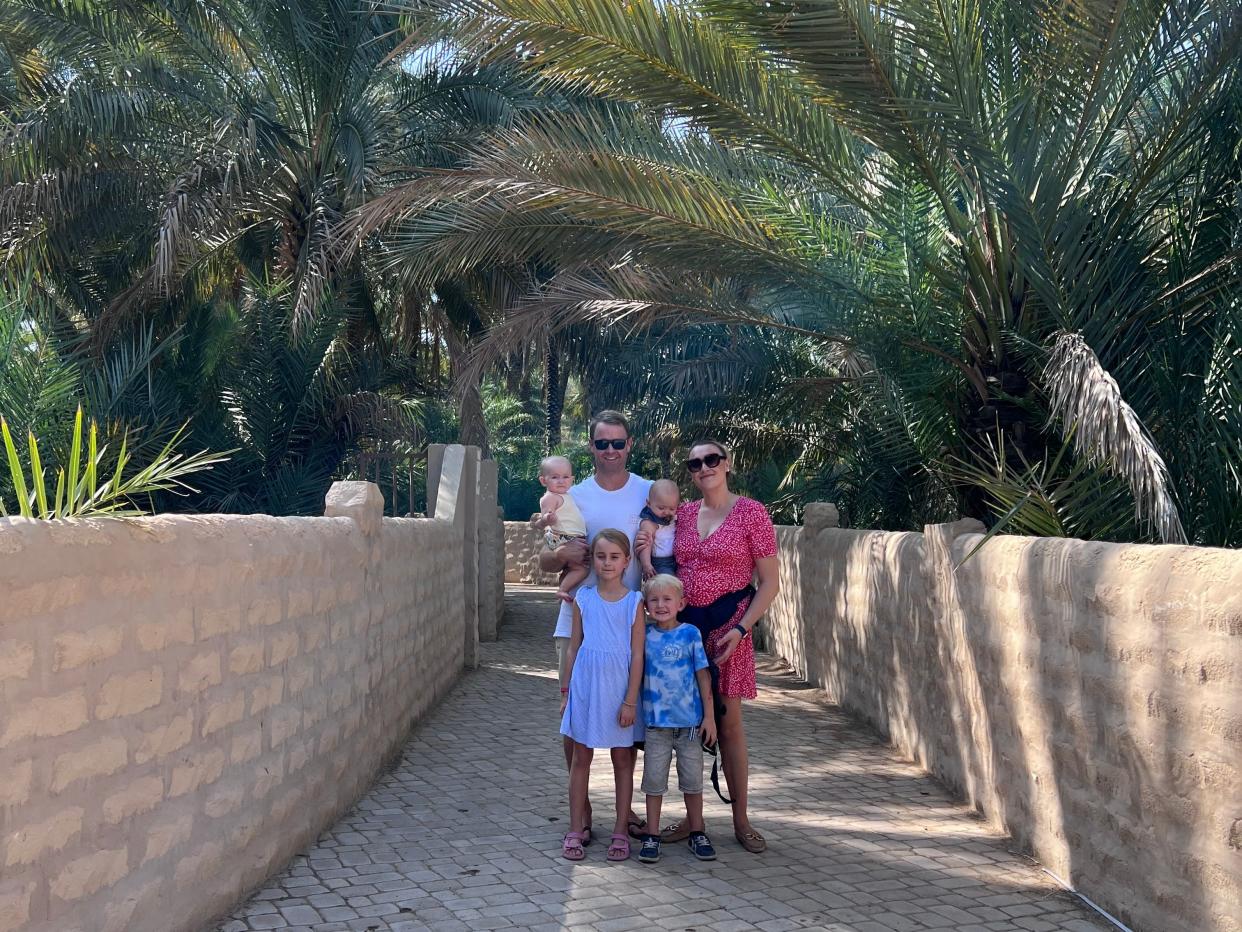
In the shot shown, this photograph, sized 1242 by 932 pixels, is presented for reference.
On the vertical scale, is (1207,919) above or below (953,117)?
below

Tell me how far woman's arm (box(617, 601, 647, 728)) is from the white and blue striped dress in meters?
0.03

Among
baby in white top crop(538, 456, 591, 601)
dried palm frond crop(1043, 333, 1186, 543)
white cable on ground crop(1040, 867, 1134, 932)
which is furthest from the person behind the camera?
dried palm frond crop(1043, 333, 1186, 543)

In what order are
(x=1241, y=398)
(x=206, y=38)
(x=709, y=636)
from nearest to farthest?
(x=709, y=636) → (x=1241, y=398) → (x=206, y=38)

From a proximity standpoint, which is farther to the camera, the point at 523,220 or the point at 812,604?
the point at 812,604

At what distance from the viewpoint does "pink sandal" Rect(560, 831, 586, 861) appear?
17.0ft

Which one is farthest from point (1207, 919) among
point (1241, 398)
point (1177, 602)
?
point (1241, 398)

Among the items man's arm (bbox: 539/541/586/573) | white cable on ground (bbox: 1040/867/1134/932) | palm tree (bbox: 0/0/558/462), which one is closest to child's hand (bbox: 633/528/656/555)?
man's arm (bbox: 539/541/586/573)

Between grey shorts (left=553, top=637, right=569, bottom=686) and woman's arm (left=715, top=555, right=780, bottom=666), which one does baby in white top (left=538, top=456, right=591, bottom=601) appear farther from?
woman's arm (left=715, top=555, right=780, bottom=666)

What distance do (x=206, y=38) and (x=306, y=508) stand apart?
17.1ft

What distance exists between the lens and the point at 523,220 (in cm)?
911

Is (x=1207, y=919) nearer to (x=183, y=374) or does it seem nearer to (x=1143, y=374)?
(x=1143, y=374)

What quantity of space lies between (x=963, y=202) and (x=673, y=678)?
204 inches

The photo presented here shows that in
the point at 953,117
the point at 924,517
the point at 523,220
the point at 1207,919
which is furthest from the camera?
the point at 924,517

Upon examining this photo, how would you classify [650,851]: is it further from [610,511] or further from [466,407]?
[466,407]
